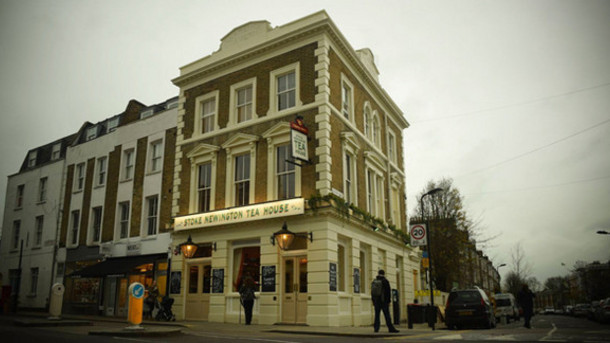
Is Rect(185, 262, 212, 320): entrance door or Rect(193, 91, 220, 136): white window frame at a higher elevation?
Rect(193, 91, 220, 136): white window frame

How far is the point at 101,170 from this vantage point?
29125 mm

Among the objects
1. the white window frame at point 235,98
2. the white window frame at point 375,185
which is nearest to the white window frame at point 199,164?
the white window frame at point 235,98

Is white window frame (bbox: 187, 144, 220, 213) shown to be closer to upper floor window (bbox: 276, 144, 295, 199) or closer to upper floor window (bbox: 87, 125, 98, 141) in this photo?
upper floor window (bbox: 276, 144, 295, 199)

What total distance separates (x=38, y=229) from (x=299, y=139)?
2409cm

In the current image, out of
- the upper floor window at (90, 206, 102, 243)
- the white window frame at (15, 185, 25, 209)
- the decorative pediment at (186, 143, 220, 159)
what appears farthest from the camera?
the white window frame at (15, 185, 25, 209)

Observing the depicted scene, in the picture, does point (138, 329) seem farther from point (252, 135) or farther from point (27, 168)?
point (27, 168)

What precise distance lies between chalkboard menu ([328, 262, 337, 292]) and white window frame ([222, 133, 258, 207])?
4.72 metres

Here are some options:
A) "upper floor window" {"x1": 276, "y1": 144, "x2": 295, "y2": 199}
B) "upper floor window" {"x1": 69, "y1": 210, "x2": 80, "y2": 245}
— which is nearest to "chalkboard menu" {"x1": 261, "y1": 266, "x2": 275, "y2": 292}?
"upper floor window" {"x1": 276, "y1": 144, "x2": 295, "y2": 199}

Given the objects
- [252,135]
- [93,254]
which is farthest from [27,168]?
[252,135]

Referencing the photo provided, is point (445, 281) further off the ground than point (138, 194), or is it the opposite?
point (138, 194)

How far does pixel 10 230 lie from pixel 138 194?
52.4ft

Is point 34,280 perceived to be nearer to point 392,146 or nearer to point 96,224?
point 96,224

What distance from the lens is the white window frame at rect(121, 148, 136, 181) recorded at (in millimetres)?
26892

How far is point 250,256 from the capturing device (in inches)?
762
